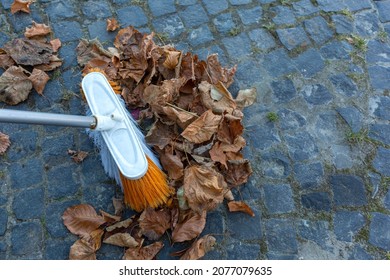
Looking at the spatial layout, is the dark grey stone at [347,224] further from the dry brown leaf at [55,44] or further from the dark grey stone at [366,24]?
the dry brown leaf at [55,44]

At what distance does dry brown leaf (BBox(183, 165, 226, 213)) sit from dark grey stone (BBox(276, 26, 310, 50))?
128cm

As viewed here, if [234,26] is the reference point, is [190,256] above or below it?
below

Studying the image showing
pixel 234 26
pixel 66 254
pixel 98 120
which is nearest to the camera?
pixel 98 120

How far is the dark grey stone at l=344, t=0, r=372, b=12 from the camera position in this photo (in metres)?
3.55

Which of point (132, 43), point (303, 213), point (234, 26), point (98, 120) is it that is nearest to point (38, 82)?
point (132, 43)

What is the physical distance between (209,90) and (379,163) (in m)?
1.16

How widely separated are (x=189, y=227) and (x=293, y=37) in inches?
65.5

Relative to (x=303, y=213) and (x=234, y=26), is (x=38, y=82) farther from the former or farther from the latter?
(x=303, y=213)

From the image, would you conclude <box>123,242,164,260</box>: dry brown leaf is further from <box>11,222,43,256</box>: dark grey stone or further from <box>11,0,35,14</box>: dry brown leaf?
<box>11,0,35,14</box>: dry brown leaf

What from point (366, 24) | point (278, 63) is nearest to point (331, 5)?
point (366, 24)

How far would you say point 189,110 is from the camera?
9.28ft

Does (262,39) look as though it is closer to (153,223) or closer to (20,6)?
(153,223)

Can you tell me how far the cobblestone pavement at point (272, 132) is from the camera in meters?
2.64

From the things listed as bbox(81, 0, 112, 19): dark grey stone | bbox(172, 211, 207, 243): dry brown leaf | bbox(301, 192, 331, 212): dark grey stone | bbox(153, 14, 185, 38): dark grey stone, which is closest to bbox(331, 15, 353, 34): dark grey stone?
bbox(153, 14, 185, 38): dark grey stone
